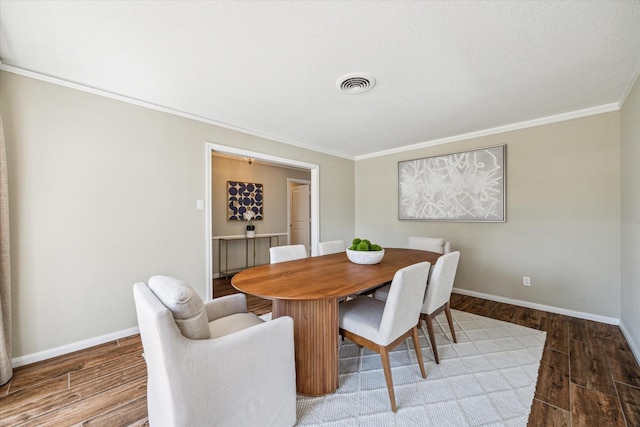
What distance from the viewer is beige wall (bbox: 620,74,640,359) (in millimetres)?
2074

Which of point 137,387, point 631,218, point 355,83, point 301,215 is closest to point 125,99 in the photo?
point 355,83

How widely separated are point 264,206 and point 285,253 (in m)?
3.07

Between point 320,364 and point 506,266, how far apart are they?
9.62 ft

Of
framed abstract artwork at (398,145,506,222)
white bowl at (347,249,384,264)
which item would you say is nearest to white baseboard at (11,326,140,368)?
white bowl at (347,249,384,264)

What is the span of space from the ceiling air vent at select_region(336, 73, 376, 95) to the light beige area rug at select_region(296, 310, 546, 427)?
7.29 feet

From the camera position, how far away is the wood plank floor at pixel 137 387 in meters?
1.48

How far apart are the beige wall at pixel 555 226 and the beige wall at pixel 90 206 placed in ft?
A: 11.6

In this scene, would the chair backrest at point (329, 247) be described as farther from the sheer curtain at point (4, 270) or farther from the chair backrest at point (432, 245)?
the sheer curtain at point (4, 270)

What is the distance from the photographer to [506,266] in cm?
332

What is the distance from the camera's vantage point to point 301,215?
5934mm

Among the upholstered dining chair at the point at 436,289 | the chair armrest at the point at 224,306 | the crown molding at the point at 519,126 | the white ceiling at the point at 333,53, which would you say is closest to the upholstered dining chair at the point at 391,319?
the upholstered dining chair at the point at 436,289

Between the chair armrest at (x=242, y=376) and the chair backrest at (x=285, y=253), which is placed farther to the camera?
the chair backrest at (x=285, y=253)

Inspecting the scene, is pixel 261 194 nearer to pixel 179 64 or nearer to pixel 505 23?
pixel 179 64

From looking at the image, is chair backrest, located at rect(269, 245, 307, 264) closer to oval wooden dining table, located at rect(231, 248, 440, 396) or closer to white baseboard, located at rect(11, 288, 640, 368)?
oval wooden dining table, located at rect(231, 248, 440, 396)
